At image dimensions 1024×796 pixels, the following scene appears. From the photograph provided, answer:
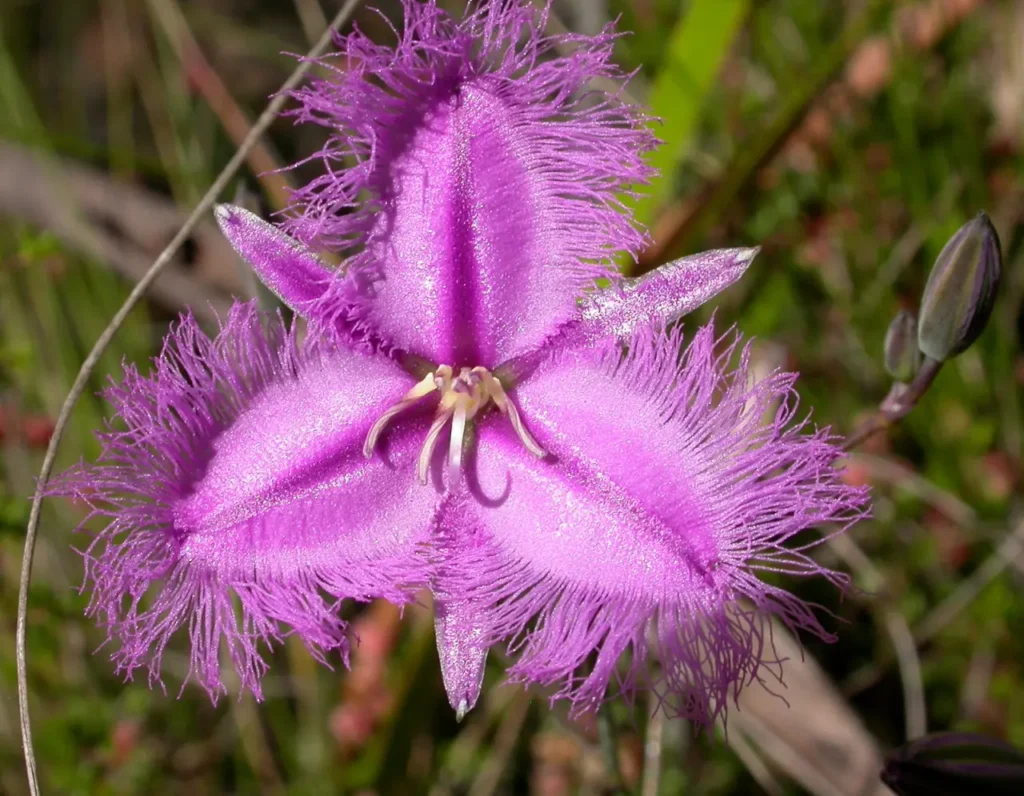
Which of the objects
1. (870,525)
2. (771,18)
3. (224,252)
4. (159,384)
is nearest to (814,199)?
(771,18)

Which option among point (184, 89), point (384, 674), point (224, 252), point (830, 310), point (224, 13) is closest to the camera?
point (384, 674)

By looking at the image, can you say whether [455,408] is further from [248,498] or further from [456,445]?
[248,498]

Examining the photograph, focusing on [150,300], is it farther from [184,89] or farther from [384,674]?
[384,674]

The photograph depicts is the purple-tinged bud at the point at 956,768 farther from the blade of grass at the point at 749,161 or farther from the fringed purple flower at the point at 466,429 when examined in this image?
the blade of grass at the point at 749,161

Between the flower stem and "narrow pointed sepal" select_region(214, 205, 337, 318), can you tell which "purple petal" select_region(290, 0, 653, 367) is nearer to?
"narrow pointed sepal" select_region(214, 205, 337, 318)

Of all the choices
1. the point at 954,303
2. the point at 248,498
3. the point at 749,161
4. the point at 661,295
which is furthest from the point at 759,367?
the point at 248,498

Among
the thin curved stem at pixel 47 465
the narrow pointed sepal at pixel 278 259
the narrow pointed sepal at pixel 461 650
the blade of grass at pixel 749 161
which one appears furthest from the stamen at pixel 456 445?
the blade of grass at pixel 749 161

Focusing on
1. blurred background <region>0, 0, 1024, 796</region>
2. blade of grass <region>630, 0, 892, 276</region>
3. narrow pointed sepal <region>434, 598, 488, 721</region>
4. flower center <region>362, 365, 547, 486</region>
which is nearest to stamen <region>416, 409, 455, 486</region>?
flower center <region>362, 365, 547, 486</region>
